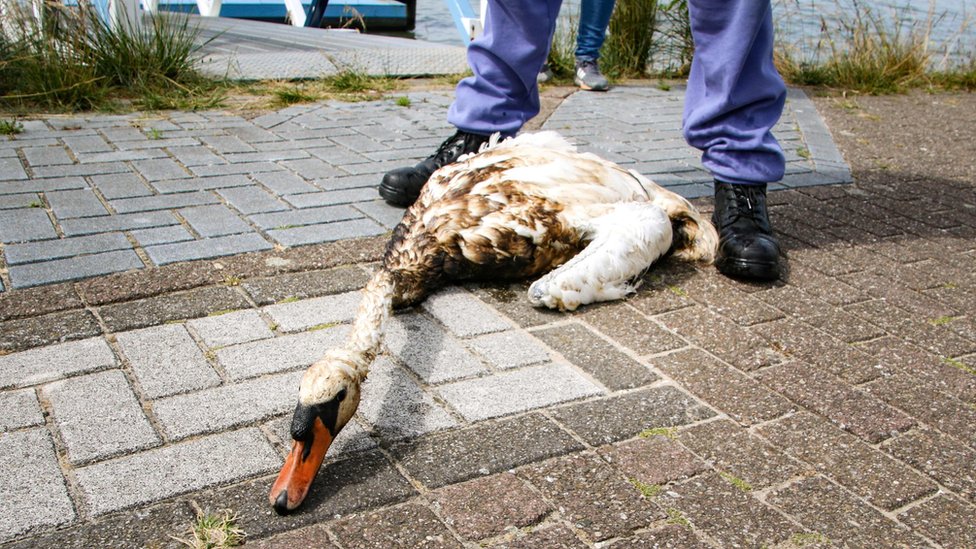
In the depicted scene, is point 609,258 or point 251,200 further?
point 251,200

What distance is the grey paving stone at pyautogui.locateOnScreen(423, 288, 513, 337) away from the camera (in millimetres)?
3377

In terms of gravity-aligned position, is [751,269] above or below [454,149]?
below

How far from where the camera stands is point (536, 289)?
3484 millimetres

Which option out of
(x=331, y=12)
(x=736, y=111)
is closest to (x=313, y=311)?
(x=736, y=111)

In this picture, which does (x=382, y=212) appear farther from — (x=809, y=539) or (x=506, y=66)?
(x=809, y=539)

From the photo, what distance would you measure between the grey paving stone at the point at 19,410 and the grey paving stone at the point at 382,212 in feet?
6.11

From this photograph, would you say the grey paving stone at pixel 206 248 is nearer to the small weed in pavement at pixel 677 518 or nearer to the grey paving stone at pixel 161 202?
the grey paving stone at pixel 161 202

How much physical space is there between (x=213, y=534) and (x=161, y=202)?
2.60 meters

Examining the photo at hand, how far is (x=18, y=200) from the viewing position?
14.2 feet

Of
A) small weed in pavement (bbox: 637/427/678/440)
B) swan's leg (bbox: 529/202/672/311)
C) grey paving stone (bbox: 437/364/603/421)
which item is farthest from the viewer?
swan's leg (bbox: 529/202/672/311)

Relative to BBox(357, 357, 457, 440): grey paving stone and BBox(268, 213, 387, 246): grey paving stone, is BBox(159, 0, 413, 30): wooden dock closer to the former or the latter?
BBox(268, 213, 387, 246): grey paving stone

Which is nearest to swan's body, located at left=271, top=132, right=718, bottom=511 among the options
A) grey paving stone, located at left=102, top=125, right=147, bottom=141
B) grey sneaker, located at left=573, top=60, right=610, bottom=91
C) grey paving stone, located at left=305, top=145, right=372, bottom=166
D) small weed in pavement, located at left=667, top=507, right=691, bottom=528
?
small weed in pavement, located at left=667, top=507, right=691, bottom=528

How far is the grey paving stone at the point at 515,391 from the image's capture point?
2851mm

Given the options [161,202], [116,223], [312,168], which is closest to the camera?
[116,223]
